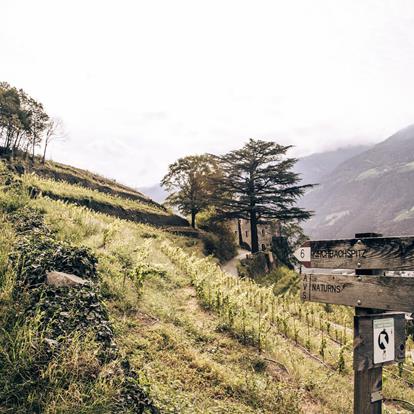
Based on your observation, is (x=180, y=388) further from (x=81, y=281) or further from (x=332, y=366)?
(x=332, y=366)

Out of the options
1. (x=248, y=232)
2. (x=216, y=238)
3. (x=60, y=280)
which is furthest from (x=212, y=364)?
(x=248, y=232)

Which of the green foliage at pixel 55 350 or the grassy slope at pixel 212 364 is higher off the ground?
the green foliage at pixel 55 350

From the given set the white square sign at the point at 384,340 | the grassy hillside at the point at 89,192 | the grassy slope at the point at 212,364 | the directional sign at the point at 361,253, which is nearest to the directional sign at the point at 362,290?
the directional sign at the point at 361,253

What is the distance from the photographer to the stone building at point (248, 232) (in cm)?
4222

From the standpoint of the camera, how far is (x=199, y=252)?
2600 centimetres

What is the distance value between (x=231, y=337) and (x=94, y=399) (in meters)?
4.63

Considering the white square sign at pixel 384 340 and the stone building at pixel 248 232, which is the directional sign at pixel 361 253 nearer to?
the white square sign at pixel 384 340

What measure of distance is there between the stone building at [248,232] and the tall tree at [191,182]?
26.3 ft

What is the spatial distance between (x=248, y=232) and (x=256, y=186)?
540 inches

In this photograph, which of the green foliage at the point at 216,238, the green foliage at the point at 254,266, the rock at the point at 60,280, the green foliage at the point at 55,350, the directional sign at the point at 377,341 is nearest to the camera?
the green foliage at the point at 55,350

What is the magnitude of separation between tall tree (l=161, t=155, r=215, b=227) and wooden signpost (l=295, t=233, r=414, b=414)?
101 ft

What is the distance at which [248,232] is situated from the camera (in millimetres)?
45250

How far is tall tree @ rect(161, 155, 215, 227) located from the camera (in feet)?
116

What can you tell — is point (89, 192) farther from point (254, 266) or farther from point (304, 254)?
point (304, 254)
